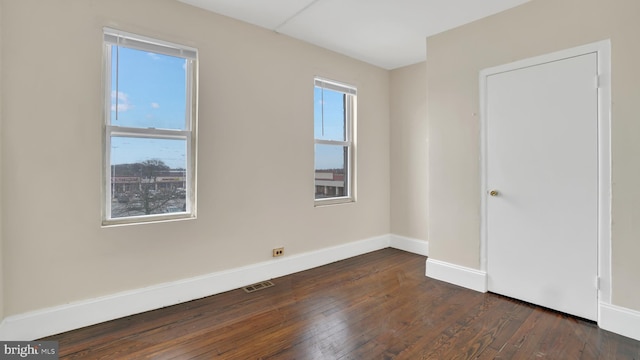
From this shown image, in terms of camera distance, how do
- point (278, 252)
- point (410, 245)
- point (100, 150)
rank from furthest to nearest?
point (410, 245)
point (278, 252)
point (100, 150)

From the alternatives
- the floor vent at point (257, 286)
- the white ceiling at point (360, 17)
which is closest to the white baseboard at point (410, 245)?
the floor vent at point (257, 286)

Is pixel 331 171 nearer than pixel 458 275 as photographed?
No

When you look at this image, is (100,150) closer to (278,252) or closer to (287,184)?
(287,184)

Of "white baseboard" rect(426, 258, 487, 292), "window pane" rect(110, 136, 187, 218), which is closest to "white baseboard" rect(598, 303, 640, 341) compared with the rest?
"white baseboard" rect(426, 258, 487, 292)

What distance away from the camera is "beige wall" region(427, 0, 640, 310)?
2.15 metres

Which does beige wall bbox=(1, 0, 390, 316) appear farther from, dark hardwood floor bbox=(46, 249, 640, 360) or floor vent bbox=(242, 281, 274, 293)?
dark hardwood floor bbox=(46, 249, 640, 360)

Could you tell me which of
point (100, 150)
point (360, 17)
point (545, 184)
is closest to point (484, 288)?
point (545, 184)

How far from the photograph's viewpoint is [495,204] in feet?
9.37

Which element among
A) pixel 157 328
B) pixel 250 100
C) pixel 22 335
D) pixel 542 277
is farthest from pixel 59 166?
pixel 542 277

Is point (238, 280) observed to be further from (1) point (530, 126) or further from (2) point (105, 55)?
(1) point (530, 126)

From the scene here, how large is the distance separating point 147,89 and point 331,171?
221cm

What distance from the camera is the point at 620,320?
7.14 feet

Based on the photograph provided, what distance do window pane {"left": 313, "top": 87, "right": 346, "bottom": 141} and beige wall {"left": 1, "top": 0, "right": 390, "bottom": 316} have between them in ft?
0.59

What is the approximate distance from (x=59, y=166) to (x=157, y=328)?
53.4 inches
